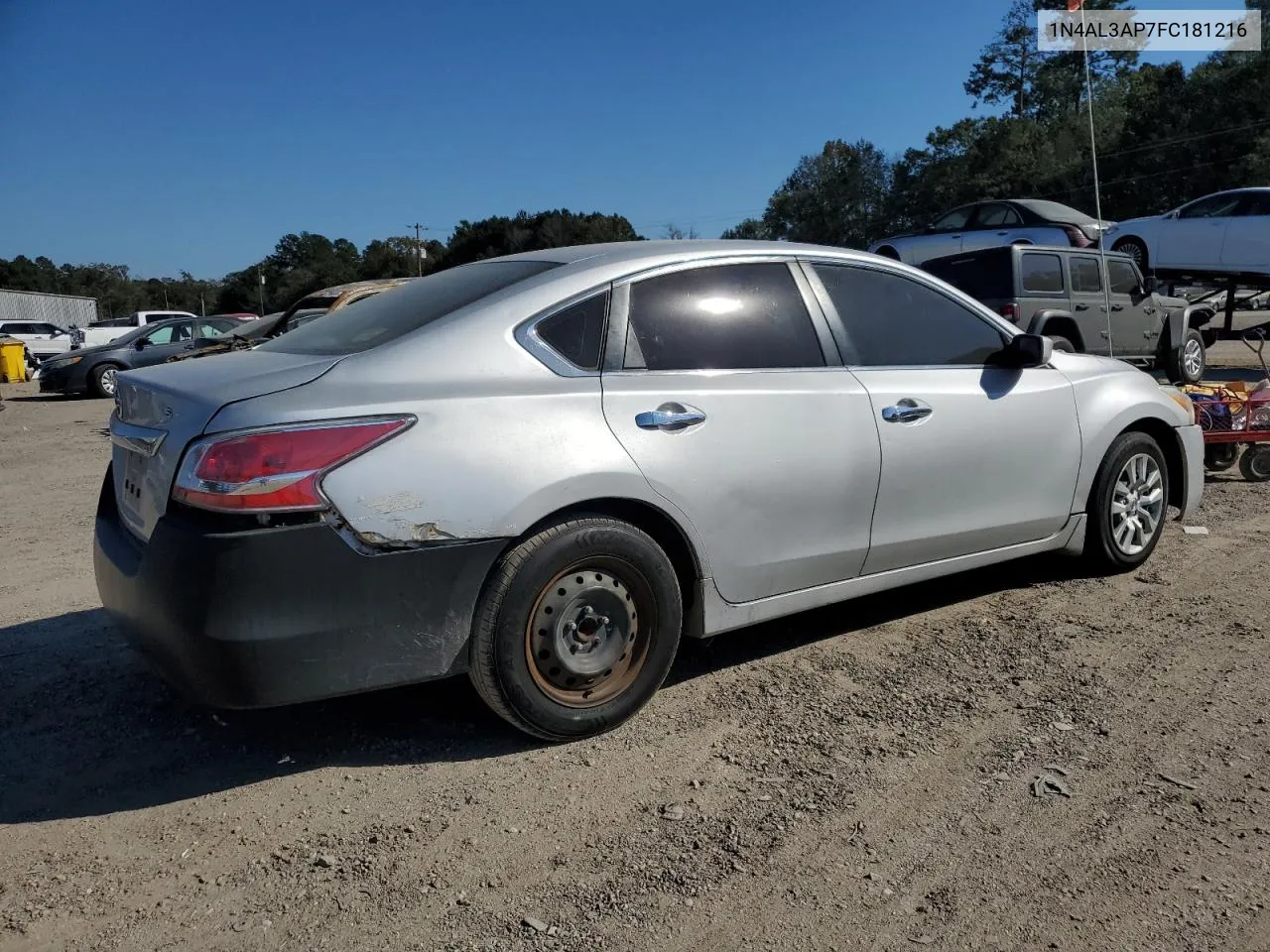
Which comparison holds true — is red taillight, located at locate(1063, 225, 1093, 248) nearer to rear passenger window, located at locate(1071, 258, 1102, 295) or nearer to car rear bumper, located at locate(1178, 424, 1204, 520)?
rear passenger window, located at locate(1071, 258, 1102, 295)

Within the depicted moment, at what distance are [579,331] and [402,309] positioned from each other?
71 cm

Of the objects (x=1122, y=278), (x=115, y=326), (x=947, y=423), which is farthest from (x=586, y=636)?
(x=115, y=326)

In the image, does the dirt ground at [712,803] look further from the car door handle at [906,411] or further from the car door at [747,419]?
the car door handle at [906,411]

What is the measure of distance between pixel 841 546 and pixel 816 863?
1.47m

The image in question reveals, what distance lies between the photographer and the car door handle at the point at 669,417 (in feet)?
11.1

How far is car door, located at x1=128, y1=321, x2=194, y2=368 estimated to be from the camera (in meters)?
19.7

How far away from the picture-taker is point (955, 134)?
52.8m

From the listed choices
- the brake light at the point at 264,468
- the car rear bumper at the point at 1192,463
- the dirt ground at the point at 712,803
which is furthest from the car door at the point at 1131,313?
the brake light at the point at 264,468

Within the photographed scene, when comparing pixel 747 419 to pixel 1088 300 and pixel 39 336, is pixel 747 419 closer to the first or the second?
pixel 1088 300

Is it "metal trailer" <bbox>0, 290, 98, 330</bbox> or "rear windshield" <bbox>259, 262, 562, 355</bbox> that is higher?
"metal trailer" <bbox>0, 290, 98, 330</bbox>

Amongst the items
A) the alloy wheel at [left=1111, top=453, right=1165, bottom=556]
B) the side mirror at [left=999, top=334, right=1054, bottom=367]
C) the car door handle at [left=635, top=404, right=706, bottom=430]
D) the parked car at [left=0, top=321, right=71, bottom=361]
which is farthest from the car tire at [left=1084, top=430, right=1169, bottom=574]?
the parked car at [left=0, top=321, right=71, bottom=361]

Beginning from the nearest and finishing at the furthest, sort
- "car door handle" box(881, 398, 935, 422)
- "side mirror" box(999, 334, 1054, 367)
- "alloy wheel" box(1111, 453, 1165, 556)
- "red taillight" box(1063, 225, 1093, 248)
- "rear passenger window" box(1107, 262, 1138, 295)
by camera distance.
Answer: "car door handle" box(881, 398, 935, 422) → "side mirror" box(999, 334, 1054, 367) → "alloy wheel" box(1111, 453, 1165, 556) → "rear passenger window" box(1107, 262, 1138, 295) → "red taillight" box(1063, 225, 1093, 248)

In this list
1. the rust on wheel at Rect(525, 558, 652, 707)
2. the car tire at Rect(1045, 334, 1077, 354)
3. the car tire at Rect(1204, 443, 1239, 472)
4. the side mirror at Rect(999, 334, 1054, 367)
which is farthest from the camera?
the car tire at Rect(1204, 443, 1239, 472)

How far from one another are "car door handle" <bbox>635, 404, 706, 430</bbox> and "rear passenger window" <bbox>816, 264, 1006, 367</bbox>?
89cm
